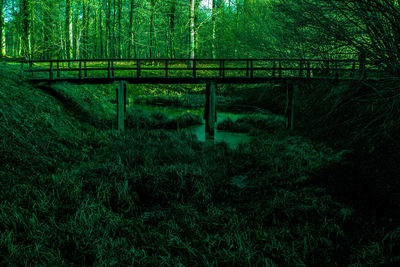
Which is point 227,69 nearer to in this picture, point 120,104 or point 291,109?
point 291,109

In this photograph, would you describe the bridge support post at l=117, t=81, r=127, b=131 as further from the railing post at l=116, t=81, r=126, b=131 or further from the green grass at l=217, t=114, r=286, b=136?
the green grass at l=217, t=114, r=286, b=136

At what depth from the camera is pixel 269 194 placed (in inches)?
336

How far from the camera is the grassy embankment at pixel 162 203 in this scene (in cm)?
543

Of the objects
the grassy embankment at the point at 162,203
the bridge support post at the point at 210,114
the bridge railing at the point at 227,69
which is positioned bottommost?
the grassy embankment at the point at 162,203

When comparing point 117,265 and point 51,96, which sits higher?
point 51,96

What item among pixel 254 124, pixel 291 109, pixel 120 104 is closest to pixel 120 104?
pixel 120 104

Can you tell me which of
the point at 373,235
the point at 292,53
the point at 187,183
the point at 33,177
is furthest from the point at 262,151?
the point at 292,53

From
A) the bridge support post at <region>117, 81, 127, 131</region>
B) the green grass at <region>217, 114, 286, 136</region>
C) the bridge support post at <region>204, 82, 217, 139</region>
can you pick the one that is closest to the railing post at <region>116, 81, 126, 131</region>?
the bridge support post at <region>117, 81, 127, 131</region>

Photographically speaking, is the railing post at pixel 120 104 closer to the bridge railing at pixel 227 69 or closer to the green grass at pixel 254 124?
the bridge railing at pixel 227 69

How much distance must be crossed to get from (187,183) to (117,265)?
12.8 ft

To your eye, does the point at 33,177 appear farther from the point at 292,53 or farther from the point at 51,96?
the point at 292,53

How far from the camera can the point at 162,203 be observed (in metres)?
8.19

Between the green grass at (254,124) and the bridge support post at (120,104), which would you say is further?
the green grass at (254,124)

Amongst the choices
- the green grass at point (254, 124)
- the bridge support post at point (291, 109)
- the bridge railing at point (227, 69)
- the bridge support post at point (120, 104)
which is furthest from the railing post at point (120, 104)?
the bridge support post at point (291, 109)
